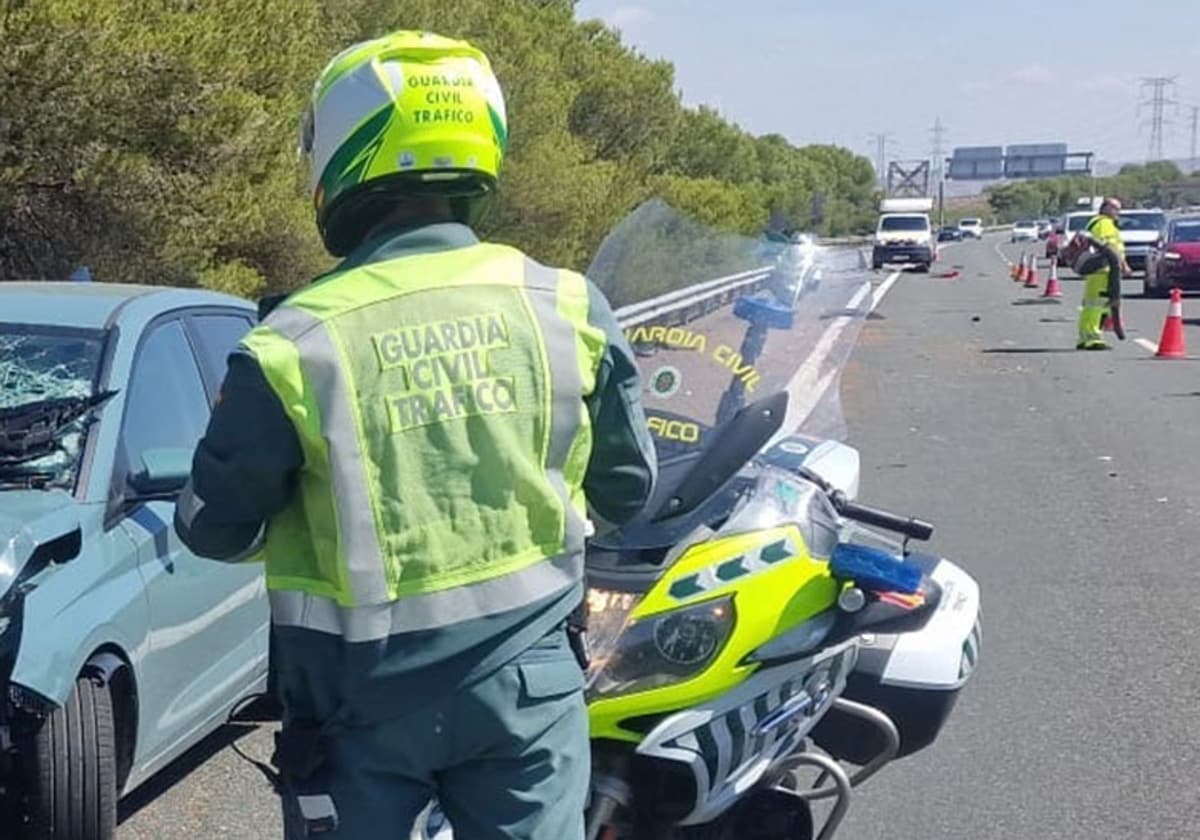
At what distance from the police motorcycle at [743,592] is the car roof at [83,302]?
2.09 meters

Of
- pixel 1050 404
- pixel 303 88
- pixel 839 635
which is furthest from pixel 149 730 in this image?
pixel 1050 404

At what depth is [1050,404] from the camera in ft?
49.4

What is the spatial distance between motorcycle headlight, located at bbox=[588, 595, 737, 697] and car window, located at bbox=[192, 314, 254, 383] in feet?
8.57

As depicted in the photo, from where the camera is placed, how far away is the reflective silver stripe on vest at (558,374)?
94.9 inches

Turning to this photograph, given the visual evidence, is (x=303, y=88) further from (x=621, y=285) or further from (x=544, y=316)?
(x=544, y=316)

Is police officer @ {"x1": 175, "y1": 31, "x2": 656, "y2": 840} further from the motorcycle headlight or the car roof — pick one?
the car roof

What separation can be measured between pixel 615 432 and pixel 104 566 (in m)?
2.36

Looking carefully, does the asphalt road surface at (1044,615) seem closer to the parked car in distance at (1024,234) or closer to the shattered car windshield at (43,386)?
the shattered car windshield at (43,386)

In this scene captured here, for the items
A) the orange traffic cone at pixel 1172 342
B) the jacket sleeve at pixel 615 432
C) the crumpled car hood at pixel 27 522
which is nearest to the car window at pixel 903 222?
the orange traffic cone at pixel 1172 342

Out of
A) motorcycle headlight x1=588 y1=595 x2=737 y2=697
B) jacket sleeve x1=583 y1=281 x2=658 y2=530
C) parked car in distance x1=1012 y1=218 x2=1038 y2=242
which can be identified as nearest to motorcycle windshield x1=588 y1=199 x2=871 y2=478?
motorcycle headlight x1=588 y1=595 x2=737 y2=697

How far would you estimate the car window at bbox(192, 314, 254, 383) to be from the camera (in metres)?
5.47

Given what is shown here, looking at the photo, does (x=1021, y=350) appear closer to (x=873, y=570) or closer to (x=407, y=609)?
(x=873, y=570)

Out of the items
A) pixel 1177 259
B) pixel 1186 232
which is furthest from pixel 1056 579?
pixel 1186 232

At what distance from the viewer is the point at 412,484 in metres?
2.31
